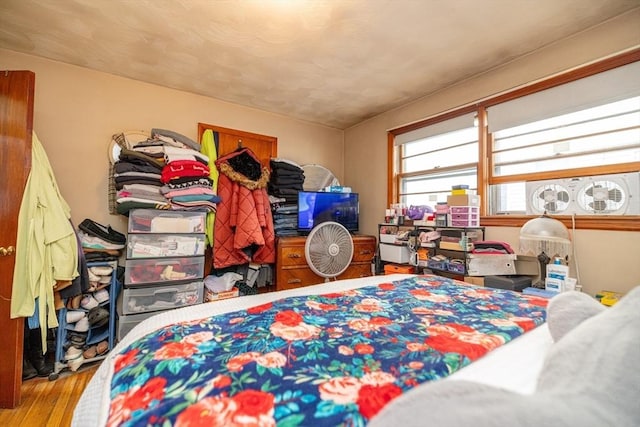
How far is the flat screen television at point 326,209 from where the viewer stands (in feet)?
9.95

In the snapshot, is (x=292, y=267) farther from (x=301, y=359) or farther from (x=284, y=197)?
(x=301, y=359)

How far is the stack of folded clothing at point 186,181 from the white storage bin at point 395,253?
1694 millimetres

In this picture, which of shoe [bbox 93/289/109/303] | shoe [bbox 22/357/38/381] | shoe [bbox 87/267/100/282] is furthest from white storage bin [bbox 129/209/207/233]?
shoe [bbox 22/357/38/381]

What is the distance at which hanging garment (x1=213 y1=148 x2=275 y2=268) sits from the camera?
99.5 inches

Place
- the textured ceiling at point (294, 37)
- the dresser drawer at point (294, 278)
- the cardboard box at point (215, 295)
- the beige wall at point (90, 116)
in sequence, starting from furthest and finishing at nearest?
1. the dresser drawer at point (294, 278)
2. the cardboard box at point (215, 295)
3. the beige wall at point (90, 116)
4. the textured ceiling at point (294, 37)

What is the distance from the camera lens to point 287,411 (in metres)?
0.50

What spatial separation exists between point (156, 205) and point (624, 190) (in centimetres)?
318

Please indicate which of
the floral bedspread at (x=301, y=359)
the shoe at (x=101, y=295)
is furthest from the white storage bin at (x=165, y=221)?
the floral bedspread at (x=301, y=359)

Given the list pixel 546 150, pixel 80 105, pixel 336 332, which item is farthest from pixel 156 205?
pixel 546 150

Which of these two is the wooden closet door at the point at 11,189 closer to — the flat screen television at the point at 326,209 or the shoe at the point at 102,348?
the shoe at the point at 102,348

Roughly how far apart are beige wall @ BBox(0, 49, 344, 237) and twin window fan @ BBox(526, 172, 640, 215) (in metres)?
3.03

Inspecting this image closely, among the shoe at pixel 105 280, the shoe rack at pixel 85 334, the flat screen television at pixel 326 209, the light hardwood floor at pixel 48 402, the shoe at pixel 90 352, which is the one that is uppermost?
the flat screen television at pixel 326 209

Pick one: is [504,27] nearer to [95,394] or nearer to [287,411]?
[287,411]

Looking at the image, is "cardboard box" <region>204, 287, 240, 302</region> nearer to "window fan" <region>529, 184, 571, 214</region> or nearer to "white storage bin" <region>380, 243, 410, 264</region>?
"white storage bin" <region>380, 243, 410, 264</region>
